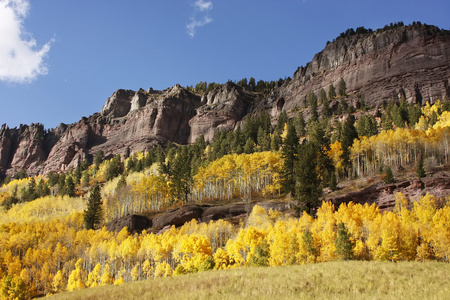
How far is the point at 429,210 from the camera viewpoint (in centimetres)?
4269

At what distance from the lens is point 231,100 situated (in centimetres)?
17525

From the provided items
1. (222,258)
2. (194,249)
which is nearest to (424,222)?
(222,258)

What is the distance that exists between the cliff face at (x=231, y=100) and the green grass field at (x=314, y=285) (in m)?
115

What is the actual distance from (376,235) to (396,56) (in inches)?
4781

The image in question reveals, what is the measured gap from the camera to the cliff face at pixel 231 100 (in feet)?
417

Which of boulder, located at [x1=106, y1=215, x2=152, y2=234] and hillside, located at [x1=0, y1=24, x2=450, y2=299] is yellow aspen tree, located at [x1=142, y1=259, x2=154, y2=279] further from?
boulder, located at [x1=106, y1=215, x2=152, y2=234]

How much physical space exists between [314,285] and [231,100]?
160100 millimetres

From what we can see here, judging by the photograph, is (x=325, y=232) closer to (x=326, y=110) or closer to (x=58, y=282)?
(x=58, y=282)

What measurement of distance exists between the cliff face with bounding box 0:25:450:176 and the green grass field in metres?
115

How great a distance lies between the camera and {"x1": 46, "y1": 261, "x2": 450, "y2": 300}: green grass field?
16.9 m

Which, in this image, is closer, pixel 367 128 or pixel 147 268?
pixel 147 268

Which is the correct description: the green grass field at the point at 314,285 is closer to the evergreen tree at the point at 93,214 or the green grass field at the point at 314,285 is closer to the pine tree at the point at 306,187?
the pine tree at the point at 306,187

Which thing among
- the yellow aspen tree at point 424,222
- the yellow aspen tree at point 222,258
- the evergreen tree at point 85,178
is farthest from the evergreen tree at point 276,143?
the evergreen tree at point 85,178

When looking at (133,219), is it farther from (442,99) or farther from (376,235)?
(442,99)
